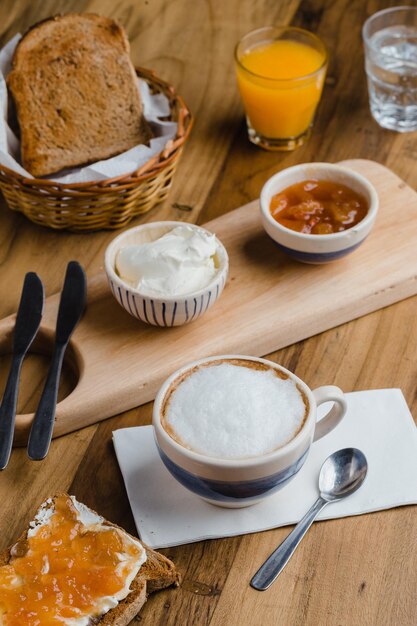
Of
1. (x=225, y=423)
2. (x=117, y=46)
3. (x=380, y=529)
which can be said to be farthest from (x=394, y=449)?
(x=117, y=46)

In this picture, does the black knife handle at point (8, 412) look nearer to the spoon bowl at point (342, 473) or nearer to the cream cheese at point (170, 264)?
the cream cheese at point (170, 264)

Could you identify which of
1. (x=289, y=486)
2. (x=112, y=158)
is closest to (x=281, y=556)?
(x=289, y=486)

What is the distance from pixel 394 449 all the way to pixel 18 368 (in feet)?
2.47

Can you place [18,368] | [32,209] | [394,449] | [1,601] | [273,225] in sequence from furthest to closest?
[32,209] → [273,225] → [18,368] → [394,449] → [1,601]

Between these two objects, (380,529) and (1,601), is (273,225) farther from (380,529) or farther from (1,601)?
(1,601)

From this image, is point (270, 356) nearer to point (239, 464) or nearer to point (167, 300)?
point (167, 300)

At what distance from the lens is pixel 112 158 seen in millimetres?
2166

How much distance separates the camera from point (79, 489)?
1614 mm

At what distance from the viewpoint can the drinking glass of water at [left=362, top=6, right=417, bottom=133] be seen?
2377 millimetres

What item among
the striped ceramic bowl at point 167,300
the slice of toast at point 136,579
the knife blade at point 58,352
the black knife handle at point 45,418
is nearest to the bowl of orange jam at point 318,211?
the striped ceramic bowl at point 167,300

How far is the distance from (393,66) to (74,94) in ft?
2.92

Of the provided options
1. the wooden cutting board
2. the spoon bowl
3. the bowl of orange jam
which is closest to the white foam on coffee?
the spoon bowl

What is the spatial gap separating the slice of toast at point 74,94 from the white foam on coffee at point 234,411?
2.89ft

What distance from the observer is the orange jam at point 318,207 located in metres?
1.93
